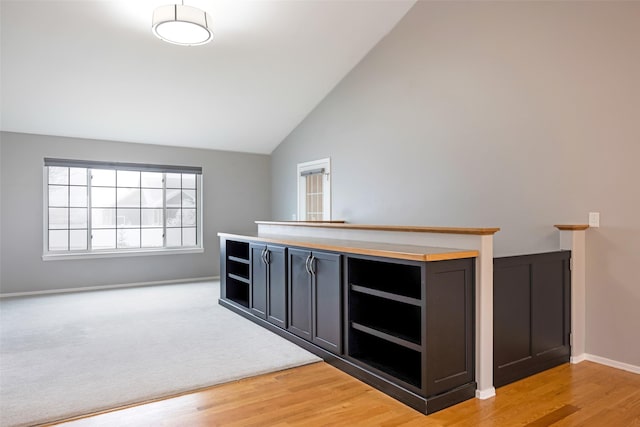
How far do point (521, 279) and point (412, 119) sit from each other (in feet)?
8.50

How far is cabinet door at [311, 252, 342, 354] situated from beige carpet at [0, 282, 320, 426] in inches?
8.5

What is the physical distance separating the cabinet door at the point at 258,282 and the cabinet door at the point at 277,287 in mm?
111

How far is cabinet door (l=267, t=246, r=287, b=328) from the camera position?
3.85 metres

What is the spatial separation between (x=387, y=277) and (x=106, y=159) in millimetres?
5062

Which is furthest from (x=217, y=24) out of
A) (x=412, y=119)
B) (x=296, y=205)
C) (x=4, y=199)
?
(x=4, y=199)

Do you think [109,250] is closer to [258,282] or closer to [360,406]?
[258,282]

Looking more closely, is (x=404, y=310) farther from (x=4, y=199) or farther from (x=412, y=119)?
(x=4, y=199)

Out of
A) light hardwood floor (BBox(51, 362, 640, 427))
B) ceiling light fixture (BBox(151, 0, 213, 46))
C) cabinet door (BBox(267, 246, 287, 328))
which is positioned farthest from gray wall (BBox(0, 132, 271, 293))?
light hardwood floor (BBox(51, 362, 640, 427))

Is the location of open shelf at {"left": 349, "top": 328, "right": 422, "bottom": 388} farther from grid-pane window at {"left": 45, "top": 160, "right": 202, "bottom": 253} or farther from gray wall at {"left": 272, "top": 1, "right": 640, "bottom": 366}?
grid-pane window at {"left": 45, "top": 160, "right": 202, "bottom": 253}

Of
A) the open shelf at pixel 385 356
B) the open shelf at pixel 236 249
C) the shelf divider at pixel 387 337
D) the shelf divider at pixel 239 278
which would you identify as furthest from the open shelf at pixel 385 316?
the open shelf at pixel 236 249

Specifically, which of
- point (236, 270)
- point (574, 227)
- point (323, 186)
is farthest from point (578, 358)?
point (323, 186)

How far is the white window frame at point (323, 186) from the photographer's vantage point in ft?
21.1

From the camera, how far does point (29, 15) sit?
406cm

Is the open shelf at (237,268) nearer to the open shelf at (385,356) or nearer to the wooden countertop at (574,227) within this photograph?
the open shelf at (385,356)
